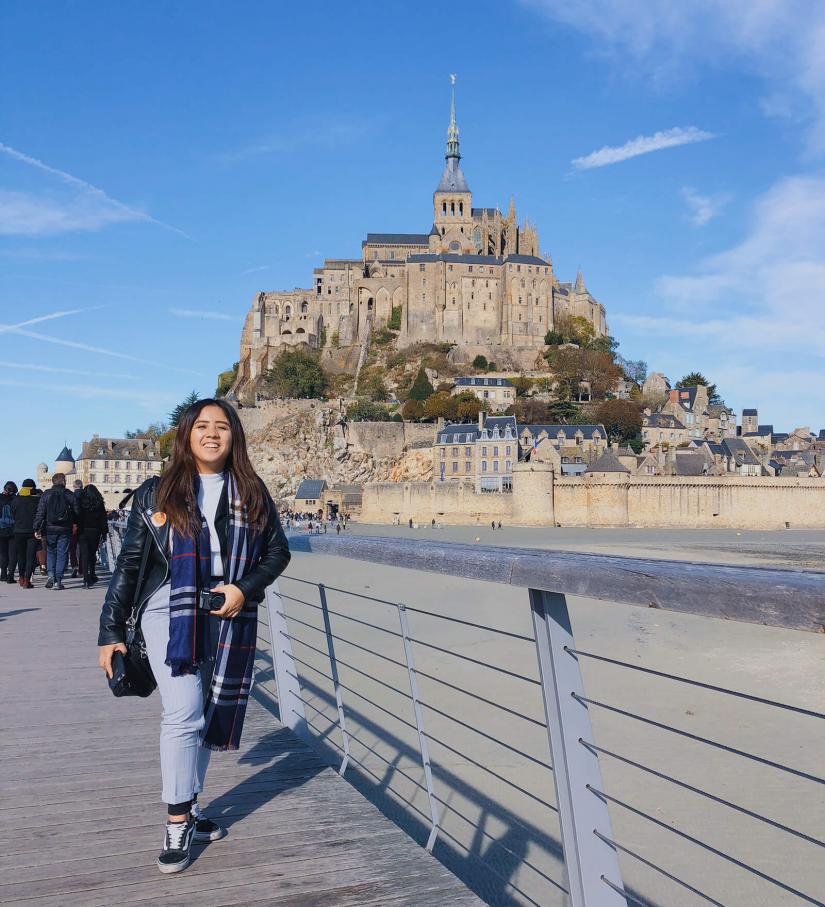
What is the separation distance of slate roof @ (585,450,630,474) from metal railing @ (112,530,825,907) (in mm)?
38055

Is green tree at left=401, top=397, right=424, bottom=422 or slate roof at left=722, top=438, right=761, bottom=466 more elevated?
green tree at left=401, top=397, right=424, bottom=422

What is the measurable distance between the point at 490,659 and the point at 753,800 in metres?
4.74

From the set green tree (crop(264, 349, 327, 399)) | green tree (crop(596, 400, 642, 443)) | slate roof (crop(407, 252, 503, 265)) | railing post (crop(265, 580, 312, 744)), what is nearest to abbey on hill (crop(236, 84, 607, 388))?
slate roof (crop(407, 252, 503, 265))

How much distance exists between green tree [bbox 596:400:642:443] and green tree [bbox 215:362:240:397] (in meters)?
36.7

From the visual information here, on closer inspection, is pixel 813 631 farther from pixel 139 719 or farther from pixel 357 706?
pixel 357 706

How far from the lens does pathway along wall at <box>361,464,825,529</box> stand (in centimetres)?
4966

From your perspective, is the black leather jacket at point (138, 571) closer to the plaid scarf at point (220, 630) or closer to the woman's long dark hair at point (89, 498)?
the plaid scarf at point (220, 630)

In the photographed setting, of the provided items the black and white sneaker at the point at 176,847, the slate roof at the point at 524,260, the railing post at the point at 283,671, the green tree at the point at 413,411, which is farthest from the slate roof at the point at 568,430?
the black and white sneaker at the point at 176,847

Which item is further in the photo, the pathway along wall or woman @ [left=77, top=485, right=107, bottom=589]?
the pathway along wall

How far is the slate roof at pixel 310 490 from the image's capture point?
57188 millimetres

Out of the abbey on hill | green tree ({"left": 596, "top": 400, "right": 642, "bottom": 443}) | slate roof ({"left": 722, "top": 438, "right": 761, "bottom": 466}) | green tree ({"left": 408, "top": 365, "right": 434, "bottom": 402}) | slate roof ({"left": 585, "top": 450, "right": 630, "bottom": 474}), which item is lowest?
slate roof ({"left": 585, "top": 450, "right": 630, "bottom": 474})

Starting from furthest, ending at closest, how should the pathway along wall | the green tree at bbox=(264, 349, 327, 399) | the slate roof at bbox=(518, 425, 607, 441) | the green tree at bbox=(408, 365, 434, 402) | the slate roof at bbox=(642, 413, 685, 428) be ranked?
1. the green tree at bbox=(264, 349, 327, 399)
2. the green tree at bbox=(408, 365, 434, 402)
3. the slate roof at bbox=(642, 413, 685, 428)
4. the slate roof at bbox=(518, 425, 607, 441)
5. the pathway along wall

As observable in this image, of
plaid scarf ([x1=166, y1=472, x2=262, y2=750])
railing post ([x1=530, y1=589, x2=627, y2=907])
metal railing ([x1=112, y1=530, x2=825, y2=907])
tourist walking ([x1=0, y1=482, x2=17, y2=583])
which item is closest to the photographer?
metal railing ([x1=112, y1=530, x2=825, y2=907])

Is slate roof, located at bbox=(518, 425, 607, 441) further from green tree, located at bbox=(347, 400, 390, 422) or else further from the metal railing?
the metal railing
